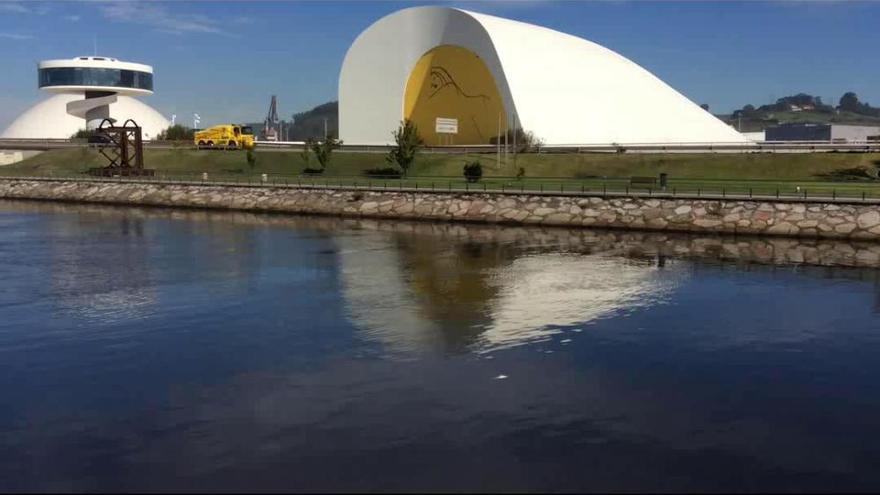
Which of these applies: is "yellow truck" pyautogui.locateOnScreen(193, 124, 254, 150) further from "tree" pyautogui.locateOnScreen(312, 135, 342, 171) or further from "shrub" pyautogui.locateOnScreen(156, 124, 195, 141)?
"shrub" pyautogui.locateOnScreen(156, 124, 195, 141)

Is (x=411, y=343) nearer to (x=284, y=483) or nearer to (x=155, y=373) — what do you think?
(x=155, y=373)

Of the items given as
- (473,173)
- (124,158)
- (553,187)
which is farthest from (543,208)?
(124,158)

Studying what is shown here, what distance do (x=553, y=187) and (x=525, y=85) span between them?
2930 centimetres

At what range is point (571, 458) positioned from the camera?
12766 mm

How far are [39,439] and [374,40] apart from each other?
246ft

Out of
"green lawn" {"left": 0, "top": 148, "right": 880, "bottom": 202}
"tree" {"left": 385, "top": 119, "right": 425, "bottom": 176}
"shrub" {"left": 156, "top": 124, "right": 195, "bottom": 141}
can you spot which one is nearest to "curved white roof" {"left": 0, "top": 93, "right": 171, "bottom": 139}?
"shrub" {"left": 156, "top": 124, "right": 195, "bottom": 141}

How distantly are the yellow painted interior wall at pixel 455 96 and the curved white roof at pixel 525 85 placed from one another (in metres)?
1.18

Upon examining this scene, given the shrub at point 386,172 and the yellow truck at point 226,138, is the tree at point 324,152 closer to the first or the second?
the shrub at point 386,172

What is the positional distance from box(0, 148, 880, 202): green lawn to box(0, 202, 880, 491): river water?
17790 millimetres

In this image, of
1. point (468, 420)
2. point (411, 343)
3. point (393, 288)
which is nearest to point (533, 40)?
point (393, 288)

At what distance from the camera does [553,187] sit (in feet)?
172

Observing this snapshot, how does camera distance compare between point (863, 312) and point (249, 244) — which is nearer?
point (863, 312)

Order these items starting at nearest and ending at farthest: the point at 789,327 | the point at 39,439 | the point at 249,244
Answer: the point at 39,439 → the point at 789,327 → the point at 249,244

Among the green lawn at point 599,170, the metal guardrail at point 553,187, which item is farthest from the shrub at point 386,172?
the metal guardrail at point 553,187
